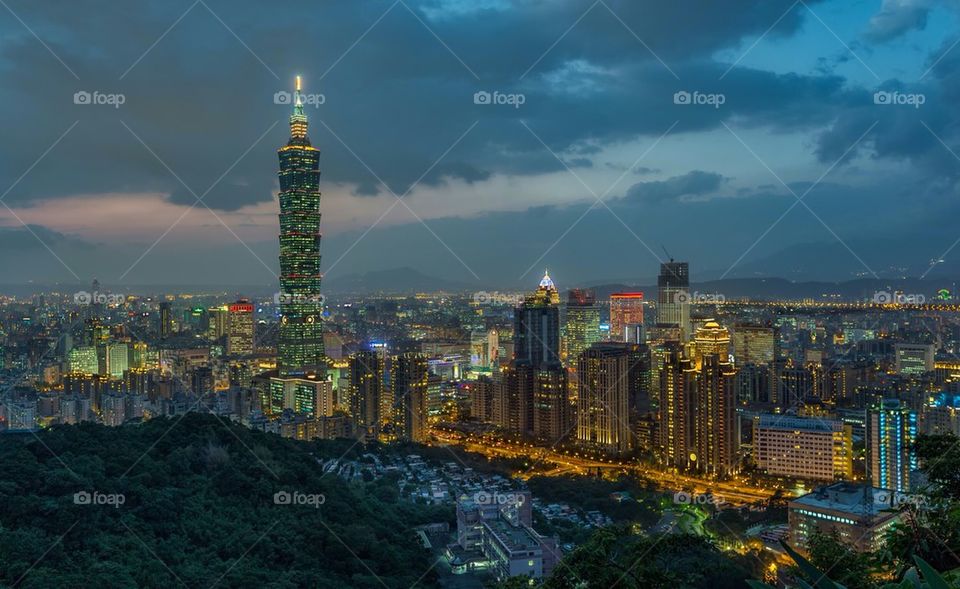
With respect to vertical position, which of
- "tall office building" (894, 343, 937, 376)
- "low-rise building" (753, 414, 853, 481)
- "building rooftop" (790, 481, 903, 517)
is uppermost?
"tall office building" (894, 343, 937, 376)

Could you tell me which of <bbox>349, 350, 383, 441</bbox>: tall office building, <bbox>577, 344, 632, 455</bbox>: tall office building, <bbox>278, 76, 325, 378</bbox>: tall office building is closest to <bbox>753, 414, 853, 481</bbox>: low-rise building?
<bbox>577, 344, 632, 455</bbox>: tall office building

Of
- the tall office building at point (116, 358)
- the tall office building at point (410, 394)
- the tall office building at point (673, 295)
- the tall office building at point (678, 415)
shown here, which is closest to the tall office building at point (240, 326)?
the tall office building at point (116, 358)

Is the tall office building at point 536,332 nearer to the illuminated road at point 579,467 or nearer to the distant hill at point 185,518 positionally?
the illuminated road at point 579,467

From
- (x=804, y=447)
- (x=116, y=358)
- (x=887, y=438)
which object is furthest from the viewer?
(x=116, y=358)

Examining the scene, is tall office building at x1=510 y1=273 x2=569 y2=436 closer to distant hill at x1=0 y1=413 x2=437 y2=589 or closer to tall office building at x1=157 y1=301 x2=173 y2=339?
distant hill at x1=0 y1=413 x2=437 y2=589

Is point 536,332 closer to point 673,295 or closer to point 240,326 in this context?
point 673,295

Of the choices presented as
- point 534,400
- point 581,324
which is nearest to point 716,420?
point 534,400
